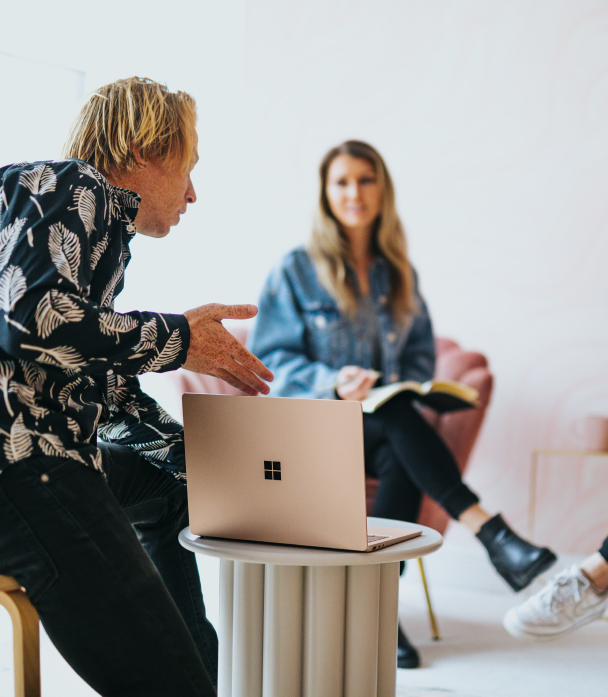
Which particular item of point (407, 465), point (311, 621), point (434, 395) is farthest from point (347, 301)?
point (311, 621)

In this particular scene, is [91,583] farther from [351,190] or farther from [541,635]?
[351,190]

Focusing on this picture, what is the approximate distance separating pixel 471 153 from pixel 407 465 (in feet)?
4.48

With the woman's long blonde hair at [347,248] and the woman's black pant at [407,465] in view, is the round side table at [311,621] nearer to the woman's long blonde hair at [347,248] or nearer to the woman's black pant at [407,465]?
the woman's black pant at [407,465]

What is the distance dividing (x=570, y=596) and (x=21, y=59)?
3.05 meters

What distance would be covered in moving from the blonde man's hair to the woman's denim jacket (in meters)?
1.44

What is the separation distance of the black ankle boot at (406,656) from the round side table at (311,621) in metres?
0.82

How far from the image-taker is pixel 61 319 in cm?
83

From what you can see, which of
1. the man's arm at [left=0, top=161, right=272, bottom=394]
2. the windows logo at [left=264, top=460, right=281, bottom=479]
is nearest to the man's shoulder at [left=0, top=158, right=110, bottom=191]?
the man's arm at [left=0, top=161, right=272, bottom=394]

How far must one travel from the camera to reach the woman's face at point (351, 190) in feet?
8.84

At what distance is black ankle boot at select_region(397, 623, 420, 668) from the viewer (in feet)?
6.07

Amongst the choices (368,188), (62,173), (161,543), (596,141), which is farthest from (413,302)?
(62,173)

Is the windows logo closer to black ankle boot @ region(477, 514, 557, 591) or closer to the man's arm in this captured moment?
the man's arm

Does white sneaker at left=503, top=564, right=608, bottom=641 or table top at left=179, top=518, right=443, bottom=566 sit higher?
table top at left=179, top=518, right=443, bottom=566

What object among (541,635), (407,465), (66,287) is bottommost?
(541,635)
